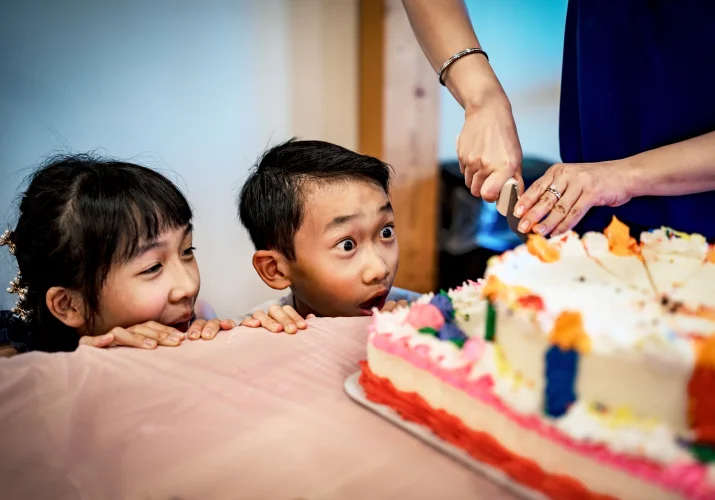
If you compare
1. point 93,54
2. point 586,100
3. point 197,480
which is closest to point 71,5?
point 93,54

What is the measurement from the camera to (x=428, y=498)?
30.0 inches

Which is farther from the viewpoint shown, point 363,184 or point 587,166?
point 363,184

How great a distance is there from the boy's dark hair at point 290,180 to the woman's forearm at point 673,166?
692mm

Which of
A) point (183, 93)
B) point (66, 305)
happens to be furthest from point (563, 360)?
point (183, 93)

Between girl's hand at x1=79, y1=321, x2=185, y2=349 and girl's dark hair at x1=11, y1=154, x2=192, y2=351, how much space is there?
23 cm

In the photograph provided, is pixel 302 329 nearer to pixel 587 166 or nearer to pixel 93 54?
pixel 587 166

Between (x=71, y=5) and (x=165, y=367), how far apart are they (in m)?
1.59

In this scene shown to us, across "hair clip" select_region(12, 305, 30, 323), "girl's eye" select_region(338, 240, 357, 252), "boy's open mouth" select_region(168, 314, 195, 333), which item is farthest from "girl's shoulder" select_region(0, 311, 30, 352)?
"girl's eye" select_region(338, 240, 357, 252)

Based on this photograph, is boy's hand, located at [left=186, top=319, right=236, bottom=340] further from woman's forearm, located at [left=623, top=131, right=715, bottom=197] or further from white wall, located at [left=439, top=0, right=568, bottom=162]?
white wall, located at [left=439, top=0, right=568, bottom=162]

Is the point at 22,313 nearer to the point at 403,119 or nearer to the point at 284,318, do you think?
the point at 284,318

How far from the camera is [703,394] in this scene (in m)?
0.66

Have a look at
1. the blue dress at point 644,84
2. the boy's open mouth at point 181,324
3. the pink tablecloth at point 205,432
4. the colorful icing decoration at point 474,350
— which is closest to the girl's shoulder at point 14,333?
the boy's open mouth at point 181,324

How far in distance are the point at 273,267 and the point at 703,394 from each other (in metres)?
1.25

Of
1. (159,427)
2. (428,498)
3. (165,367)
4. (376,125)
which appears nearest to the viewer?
(428,498)
